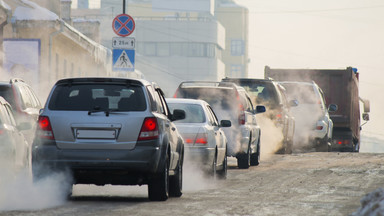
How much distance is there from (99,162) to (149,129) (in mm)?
730

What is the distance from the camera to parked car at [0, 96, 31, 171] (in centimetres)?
1309

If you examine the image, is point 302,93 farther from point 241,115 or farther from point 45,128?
point 45,128

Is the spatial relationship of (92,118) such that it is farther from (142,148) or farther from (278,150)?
(278,150)

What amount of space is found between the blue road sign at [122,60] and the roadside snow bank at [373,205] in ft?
58.7

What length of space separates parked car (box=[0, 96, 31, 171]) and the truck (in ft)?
69.2

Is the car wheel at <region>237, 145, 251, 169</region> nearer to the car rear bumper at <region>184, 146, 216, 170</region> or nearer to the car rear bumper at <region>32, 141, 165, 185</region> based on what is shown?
the car rear bumper at <region>184, 146, 216, 170</region>

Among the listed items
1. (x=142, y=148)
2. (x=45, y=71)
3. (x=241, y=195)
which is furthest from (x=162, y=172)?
(x=45, y=71)

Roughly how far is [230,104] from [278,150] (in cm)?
719

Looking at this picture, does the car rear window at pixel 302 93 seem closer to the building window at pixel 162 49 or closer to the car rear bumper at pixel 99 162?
the car rear bumper at pixel 99 162

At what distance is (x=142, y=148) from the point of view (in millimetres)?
12352

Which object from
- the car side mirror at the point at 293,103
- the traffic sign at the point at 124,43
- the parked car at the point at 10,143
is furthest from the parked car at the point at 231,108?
the car side mirror at the point at 293,103

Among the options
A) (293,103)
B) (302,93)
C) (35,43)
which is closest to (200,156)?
(293,103)

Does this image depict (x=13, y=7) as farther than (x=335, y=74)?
Yes

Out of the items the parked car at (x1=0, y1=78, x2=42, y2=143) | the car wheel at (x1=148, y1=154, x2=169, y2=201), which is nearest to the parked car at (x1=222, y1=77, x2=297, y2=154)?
the parked car at (x1=0, y1=78, x2=42, y2=143)
